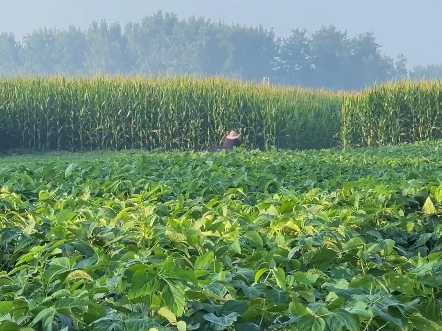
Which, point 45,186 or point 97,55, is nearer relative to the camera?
point 45,186

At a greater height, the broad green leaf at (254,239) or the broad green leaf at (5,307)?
the broad green leaf at (5,307)

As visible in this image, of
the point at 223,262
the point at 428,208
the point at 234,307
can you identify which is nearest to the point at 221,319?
the point at 234,307

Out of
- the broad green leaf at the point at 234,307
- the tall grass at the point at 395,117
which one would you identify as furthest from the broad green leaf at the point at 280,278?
the tall grass at the point at 395,117

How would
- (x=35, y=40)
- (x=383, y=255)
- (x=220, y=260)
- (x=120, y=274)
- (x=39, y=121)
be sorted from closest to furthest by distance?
(x=120, y=274) → (x=220, y=260) → (x=383, y=255) → (x=39, y=121) → (x=35, y=40)

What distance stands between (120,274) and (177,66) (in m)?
73.7

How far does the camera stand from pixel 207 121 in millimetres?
20016

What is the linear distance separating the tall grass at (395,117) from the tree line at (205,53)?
156ft

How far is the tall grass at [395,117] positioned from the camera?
2103 cm

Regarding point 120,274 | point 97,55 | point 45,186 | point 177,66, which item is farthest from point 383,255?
point 97,55

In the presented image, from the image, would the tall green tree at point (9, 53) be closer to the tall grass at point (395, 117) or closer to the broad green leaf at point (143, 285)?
the tall grass at point (395, 117)

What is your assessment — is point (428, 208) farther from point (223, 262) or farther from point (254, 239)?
point (223, 262)

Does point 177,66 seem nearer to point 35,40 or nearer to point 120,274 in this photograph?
point 35,40

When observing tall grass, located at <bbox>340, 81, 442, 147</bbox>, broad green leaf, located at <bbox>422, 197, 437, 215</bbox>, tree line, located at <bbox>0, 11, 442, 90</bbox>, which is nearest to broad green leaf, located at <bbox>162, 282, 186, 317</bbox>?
broad green leaf, located at <bbox>422, 197, 437, 215</bbox>

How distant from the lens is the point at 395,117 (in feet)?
68.9
